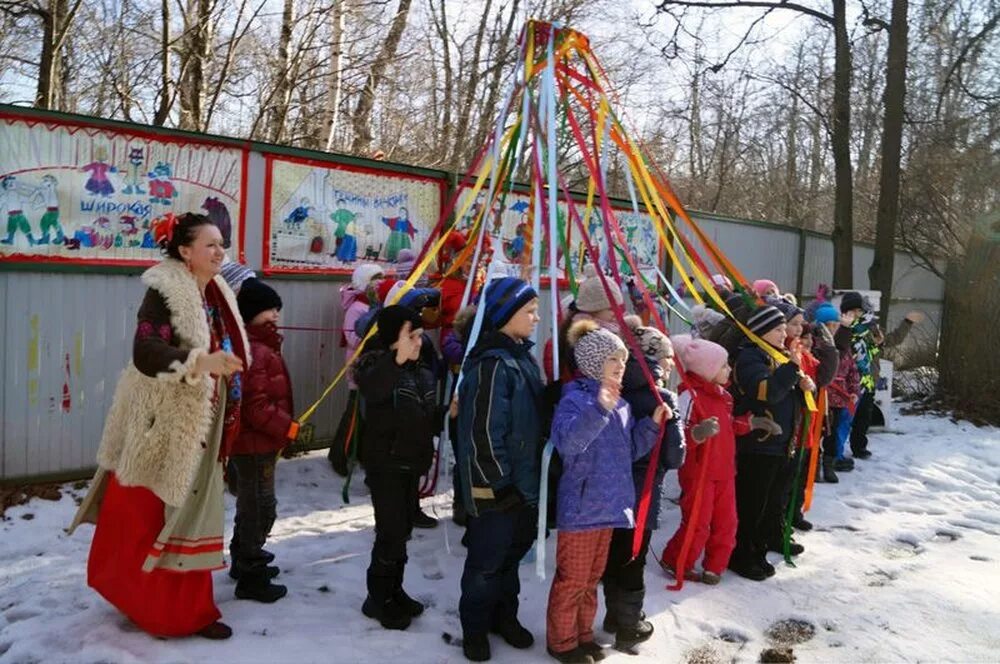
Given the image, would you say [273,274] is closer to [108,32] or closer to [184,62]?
[184,62]

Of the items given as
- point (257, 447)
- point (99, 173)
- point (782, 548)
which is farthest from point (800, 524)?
point (99, 173)

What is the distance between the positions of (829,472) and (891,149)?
20.7 feet

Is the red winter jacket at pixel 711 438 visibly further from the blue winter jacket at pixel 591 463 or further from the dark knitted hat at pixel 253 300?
the dark knitted hat at pixel 253 300

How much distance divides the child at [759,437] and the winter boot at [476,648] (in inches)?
71.9

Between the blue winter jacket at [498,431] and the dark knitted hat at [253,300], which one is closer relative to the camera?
the blue winter jacket at [498,431]

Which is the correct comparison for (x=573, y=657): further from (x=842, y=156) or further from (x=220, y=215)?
(x=842, y=156)

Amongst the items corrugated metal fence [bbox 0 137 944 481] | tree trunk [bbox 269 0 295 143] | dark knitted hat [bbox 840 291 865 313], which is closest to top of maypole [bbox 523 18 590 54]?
corrugated metal fence [bbox 0 137 944 481]

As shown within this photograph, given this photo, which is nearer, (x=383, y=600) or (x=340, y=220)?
(x=383, y=600)

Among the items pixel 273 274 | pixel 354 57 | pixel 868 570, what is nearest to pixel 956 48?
pixel 354 57

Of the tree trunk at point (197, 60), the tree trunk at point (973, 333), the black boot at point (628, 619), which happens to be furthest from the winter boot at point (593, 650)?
the tree trunk at point (973, 333)

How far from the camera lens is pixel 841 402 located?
257 inches

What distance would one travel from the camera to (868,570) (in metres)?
4.48

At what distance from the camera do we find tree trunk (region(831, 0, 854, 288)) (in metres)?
11.1

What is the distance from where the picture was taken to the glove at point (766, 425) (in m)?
4.25
